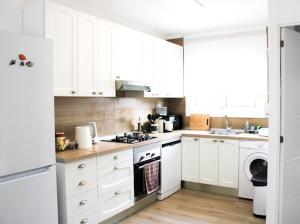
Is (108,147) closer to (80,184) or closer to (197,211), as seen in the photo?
(80,184)

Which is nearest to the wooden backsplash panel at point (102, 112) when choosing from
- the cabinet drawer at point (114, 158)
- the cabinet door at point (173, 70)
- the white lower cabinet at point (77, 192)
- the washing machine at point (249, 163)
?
the cabinet door at point (173, 70)

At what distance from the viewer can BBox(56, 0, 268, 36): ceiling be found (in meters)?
3.46

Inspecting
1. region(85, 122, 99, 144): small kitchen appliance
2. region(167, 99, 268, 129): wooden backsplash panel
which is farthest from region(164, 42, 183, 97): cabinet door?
region(85, 122, 99, 144): small kitchen appliance

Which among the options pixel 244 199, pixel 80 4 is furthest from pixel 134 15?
pixel 244 199

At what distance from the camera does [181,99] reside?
206 inches

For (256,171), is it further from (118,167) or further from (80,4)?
(80,4)

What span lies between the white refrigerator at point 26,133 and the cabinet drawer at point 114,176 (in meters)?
0.63

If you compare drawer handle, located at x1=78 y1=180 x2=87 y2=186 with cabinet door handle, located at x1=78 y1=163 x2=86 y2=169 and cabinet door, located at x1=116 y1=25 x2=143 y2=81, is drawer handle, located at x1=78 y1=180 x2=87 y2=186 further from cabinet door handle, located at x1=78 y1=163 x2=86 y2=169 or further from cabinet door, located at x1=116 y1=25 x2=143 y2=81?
cabinet door, located at x1=116 y1=25 x2=143 y2=81

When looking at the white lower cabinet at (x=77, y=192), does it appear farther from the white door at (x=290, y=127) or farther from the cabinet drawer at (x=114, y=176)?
the white door at (x=290, y=127)

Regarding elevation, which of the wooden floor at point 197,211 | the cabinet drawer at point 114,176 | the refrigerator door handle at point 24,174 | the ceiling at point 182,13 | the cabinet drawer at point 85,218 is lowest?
the wooden floor at point 197,211

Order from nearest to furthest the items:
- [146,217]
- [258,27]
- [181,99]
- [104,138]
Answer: [146,217], [104,138], [258,27], [181,99]

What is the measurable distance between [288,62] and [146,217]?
7.81 feet

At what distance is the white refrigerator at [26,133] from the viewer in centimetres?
203

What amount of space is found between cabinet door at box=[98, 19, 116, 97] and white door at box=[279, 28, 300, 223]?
75.7 inches
